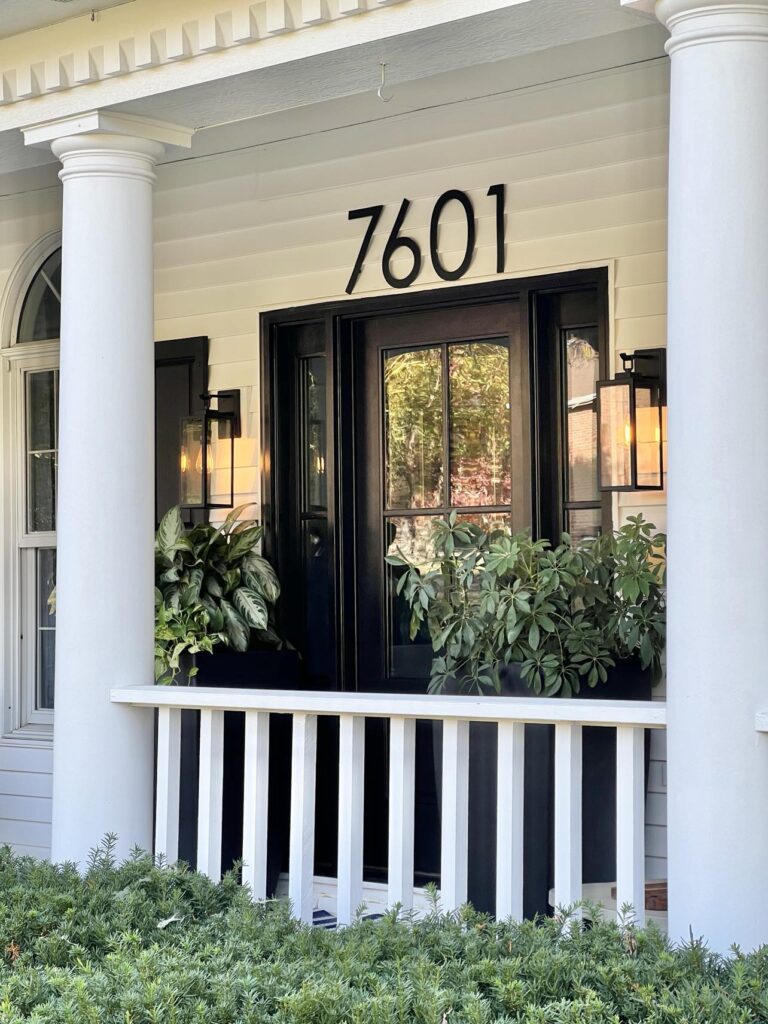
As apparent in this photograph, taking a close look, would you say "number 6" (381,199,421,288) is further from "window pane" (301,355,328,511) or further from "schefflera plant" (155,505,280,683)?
"schefflera plant" (155,505,280,683)

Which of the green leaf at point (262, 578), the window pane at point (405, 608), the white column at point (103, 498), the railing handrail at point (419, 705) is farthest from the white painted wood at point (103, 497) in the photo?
the window pane at point (405, 608)

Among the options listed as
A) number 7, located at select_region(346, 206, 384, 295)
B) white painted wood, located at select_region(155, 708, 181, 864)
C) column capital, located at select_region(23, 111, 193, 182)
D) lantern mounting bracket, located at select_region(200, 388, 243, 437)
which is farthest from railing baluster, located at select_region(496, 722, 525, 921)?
lantern mounting bracket, located at select_region(200, 388, 243, 437)

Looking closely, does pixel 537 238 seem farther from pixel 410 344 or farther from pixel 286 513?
pixel 286 513

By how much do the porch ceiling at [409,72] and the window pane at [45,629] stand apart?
2.17m

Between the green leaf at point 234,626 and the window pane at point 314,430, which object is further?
the window pane at point 314,430

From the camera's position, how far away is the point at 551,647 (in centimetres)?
442

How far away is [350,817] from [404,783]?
0.63 feet

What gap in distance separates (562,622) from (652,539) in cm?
41

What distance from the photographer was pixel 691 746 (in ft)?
9.66

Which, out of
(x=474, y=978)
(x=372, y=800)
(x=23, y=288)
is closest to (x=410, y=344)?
(x=372, y=800)

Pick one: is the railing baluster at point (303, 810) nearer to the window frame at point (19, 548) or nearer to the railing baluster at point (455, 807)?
the railing baluster at point (455, 807)

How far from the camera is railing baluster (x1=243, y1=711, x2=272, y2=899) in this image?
377cm

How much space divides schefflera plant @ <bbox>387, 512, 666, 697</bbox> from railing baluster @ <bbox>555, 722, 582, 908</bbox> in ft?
3.31

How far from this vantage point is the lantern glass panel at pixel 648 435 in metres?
4.46
